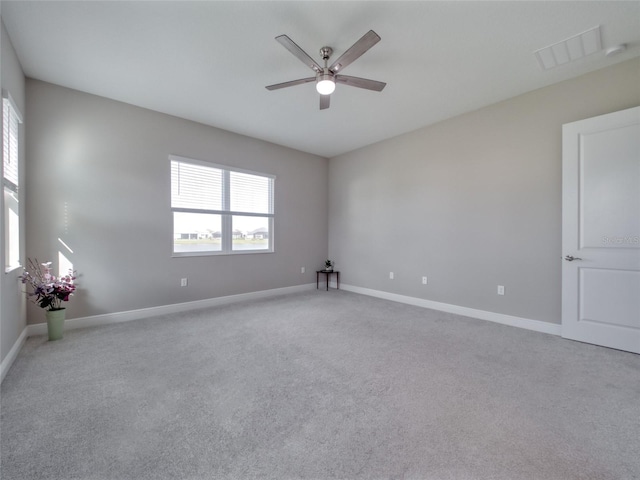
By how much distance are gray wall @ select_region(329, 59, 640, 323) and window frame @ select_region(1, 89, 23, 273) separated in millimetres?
4476

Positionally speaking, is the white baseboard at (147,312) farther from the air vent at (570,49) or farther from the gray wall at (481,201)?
the air vent at (570,49)

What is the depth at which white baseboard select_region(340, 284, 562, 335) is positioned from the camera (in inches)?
121

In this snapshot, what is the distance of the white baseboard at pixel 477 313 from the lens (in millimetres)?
3080

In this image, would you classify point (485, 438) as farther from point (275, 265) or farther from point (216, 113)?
point (216, 113)

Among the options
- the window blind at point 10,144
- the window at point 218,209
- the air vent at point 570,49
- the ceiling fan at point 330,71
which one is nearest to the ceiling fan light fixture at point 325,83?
the ceiling fan at point 330,71

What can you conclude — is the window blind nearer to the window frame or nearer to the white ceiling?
the window frame

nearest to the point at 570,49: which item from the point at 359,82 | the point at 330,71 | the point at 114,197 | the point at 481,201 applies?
the point at 481,201

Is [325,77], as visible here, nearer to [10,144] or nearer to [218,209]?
[218,209]

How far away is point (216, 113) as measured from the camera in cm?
374

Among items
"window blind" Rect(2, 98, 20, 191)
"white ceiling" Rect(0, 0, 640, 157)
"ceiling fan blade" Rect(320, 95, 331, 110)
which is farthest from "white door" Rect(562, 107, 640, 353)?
"window blind" Rect(2, 98, 20, 191)

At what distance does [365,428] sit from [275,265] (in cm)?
367

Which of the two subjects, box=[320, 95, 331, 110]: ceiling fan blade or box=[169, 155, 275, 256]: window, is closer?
box=[320, 95, 331, 110]: ceiling fan blade

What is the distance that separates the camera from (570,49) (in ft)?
7.98

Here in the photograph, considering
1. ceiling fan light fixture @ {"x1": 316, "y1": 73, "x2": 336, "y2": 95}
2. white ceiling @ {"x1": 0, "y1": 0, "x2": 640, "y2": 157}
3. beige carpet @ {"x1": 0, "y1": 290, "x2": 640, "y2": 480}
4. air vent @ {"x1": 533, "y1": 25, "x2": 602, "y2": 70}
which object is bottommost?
beige carpet @ {"x1": 0, "y1": 290, "x2": 640, "y2": 480}
